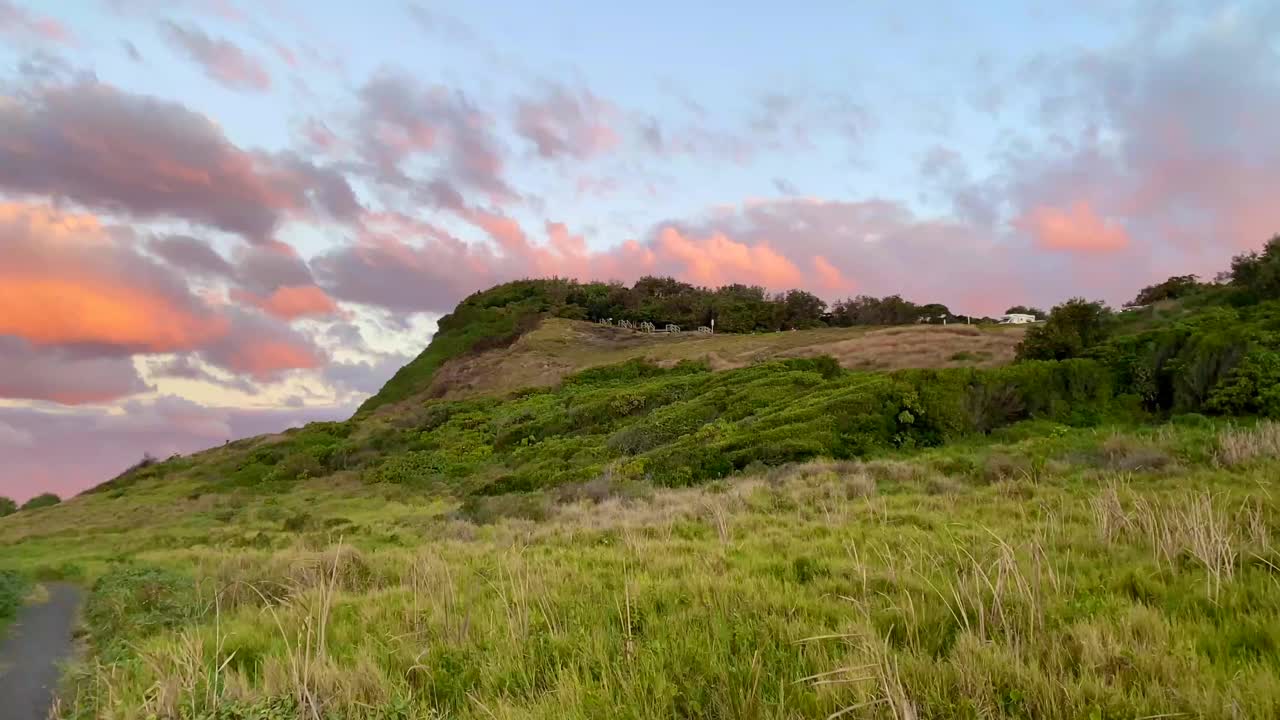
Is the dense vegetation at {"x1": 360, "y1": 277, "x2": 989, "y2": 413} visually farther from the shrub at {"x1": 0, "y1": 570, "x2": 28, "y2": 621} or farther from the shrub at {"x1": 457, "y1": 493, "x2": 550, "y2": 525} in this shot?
the shrub at {"x1": 0, "y1": 570, "x2": 28, "y2": 621}

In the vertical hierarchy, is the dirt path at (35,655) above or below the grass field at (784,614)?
below

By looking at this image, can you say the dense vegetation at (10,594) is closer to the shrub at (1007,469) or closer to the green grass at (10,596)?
the green grass at (10,596)

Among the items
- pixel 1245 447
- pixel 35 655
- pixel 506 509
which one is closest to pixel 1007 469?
pixel 1245 447

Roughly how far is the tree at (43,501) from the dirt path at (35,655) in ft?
147

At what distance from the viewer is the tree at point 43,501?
158 ft

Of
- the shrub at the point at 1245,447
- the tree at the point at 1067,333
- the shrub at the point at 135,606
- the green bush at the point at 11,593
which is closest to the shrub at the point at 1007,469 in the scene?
the shrub at the point at 1245,447

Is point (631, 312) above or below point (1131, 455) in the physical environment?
above

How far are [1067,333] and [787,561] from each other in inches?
998

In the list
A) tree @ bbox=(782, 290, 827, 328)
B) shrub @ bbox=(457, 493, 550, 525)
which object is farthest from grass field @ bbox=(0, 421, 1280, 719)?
tree @ bbox=(782, 290, 827, 328)

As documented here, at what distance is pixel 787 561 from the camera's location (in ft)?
27.0

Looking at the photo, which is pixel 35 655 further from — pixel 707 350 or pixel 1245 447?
pixel 707 350

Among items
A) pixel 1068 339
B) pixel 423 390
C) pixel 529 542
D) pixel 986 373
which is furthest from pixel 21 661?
pixel 423 390

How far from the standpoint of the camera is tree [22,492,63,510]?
48.3 metres

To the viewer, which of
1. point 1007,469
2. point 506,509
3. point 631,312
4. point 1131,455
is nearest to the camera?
point 1131,455
